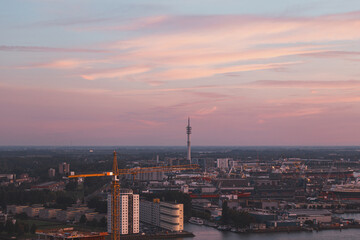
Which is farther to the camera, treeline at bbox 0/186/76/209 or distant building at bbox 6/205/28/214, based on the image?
treeline at bbox 0/186/76/209

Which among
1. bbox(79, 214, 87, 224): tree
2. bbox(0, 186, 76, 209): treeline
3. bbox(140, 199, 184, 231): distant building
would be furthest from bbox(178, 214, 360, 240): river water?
bbox(0, 186, 76, 209): treeline

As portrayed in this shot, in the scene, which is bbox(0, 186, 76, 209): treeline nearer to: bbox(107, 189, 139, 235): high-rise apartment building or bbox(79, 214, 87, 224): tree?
bbox(79, 214, 87, 224): tree

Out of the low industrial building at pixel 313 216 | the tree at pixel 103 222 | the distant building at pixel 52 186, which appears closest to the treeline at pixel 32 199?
the tree at pixel 103 222

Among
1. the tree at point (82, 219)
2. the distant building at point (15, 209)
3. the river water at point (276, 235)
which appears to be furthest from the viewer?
the distant building at point (15, 209)

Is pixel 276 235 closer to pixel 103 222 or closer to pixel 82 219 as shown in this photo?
pixel 103 222

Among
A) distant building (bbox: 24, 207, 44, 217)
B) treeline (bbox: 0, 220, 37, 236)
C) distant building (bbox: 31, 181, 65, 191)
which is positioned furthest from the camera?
distant building (bbox: 31, 181, 65, 191)

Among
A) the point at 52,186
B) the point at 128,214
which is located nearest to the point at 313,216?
the point at 128,214

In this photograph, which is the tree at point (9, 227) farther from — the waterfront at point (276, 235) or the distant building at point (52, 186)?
the distant building at point (52, 186)

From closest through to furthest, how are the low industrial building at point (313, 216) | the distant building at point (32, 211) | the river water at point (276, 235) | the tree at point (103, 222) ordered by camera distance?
the river water at point (276, 235), the tree at point (103, 222), the low industrial building at point (313, 216), the distant building at point (32, 211)

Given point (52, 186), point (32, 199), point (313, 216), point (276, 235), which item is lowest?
point (276, 235)
